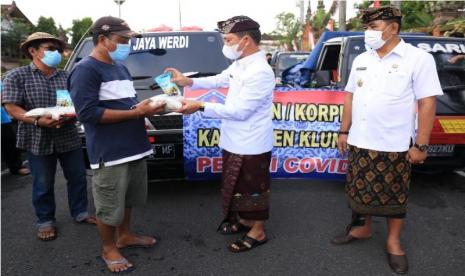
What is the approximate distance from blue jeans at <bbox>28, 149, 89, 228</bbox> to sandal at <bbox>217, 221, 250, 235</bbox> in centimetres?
131

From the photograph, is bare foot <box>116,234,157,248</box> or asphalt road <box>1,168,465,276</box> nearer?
asphalt road <box>1,168,465,276</box>

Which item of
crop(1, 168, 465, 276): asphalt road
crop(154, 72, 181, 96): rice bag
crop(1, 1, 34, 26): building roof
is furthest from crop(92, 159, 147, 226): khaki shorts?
crop(1, 1, 34, 26): building roof

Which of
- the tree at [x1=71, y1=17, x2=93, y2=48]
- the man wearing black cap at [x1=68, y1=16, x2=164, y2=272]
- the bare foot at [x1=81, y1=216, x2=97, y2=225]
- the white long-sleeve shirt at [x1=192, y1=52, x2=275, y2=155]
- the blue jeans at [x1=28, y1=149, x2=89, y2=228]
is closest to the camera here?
the man wearing black cap at [x1=68, y1=16, x2=164, y2=272]

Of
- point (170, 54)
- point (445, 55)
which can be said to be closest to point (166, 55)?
point (170, 54)

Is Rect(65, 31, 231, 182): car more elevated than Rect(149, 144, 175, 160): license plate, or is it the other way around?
Rect(65, 31, 231, 182): car

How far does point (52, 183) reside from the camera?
11.6 feet

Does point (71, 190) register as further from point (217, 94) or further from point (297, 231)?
point (297, 231)

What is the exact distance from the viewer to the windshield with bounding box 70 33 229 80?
4539mm

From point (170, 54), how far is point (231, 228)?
2206mm

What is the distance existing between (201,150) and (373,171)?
1.64 metres

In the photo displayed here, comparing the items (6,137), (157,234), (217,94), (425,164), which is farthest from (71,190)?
(425,164)

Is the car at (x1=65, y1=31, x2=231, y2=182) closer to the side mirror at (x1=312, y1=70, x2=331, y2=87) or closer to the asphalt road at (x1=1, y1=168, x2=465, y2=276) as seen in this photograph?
the side mirror at (x1=312, y1=70, x2=331, y2=87)

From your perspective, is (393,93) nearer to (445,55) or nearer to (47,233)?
(445,55)

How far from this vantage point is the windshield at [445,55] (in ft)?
15.3
